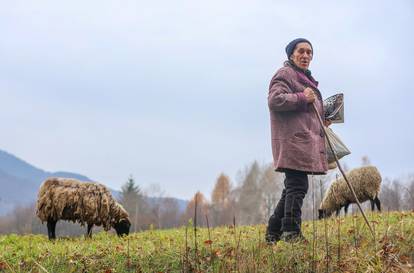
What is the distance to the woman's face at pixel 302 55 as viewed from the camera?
5965mm

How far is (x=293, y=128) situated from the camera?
5.64 m

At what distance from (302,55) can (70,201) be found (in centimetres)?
588

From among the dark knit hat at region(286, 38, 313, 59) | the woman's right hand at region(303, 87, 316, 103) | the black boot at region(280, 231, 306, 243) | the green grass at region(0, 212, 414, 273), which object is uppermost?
the dark knit hat at region(286, 38, 313, 59)

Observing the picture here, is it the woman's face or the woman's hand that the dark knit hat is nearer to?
the woman's face

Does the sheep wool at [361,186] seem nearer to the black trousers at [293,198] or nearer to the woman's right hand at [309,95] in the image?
the black trousers at [293,198]

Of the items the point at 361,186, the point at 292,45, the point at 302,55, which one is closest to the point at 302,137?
the point at 302,55

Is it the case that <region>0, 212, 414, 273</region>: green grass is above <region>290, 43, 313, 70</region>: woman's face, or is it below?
below

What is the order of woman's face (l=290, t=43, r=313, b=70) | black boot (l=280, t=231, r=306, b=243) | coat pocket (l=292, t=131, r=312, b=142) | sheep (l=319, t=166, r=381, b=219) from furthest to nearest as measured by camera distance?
sheep (l=319, t=166, r=381, b=219) < woman's face (l=290, t=43, r=313, b=70) < coat pocket (l=292, t=131, r=312, b=142) < black boot (l=280, t=231, r=306, b=243)

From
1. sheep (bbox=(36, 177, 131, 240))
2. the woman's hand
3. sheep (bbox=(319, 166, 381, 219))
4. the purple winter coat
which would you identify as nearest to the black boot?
the purple winter coat

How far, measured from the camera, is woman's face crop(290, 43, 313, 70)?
5965 millimetres

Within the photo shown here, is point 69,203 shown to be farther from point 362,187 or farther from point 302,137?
point 362,187

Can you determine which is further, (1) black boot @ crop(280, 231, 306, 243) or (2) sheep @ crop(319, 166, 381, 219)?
(2) sheep @ crop(319, 166, 381, 219)

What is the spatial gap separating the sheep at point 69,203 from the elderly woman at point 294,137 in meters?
4.99

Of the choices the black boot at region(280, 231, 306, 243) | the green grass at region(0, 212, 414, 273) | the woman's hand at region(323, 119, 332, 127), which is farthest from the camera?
the woman's hand at region(323, 119, 332, 127)
